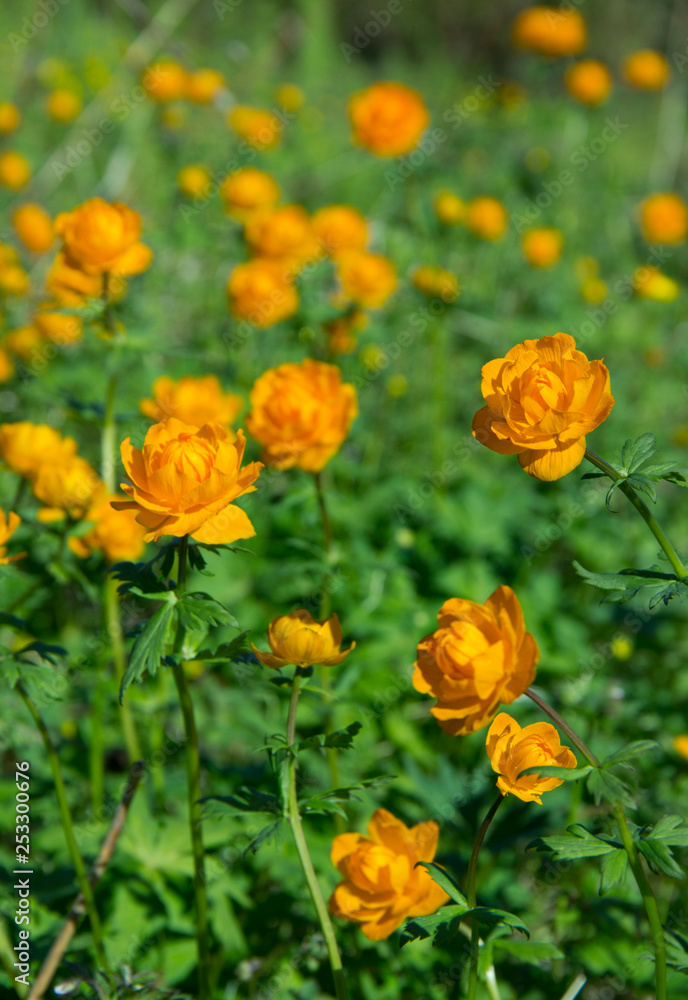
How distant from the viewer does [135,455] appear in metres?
0.91

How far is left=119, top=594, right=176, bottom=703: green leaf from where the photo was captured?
0.85 m

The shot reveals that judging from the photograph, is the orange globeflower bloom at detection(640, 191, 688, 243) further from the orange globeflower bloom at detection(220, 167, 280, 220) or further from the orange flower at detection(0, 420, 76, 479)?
the orange flower at detection(0, 420, 76, 479)

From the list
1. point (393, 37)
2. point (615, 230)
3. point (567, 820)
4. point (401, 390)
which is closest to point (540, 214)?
point (615, 230)

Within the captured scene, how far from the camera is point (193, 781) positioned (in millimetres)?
1052

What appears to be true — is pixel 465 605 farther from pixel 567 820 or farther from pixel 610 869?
pixel 567 820

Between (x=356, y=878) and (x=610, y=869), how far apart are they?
11.8 inches

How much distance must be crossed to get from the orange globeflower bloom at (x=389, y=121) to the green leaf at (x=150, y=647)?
1.95 meters

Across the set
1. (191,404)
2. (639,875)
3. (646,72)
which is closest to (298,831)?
(639,875)

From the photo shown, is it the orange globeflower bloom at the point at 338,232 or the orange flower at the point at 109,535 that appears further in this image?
the orange globeflower bloom at the point at 338,232

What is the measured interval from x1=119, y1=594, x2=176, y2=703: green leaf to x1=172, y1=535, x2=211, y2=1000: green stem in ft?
0.12

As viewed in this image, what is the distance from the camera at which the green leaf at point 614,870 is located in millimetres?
801

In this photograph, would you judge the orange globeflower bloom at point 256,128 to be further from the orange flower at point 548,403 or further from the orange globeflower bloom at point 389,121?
the orange flower at point 548,403

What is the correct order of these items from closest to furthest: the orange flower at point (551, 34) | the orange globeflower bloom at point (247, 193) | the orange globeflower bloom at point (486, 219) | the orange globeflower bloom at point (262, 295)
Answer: the orange globeflower bloom at point (262, 295), the orange globeflower bloom at point (247, 193), the orange globeflower bloom at point (486, 219), the orange flower at point (551, 34)

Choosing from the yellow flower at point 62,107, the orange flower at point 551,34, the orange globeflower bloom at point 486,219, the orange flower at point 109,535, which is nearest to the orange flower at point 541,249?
the orange globeflower bloom at point 486,219
